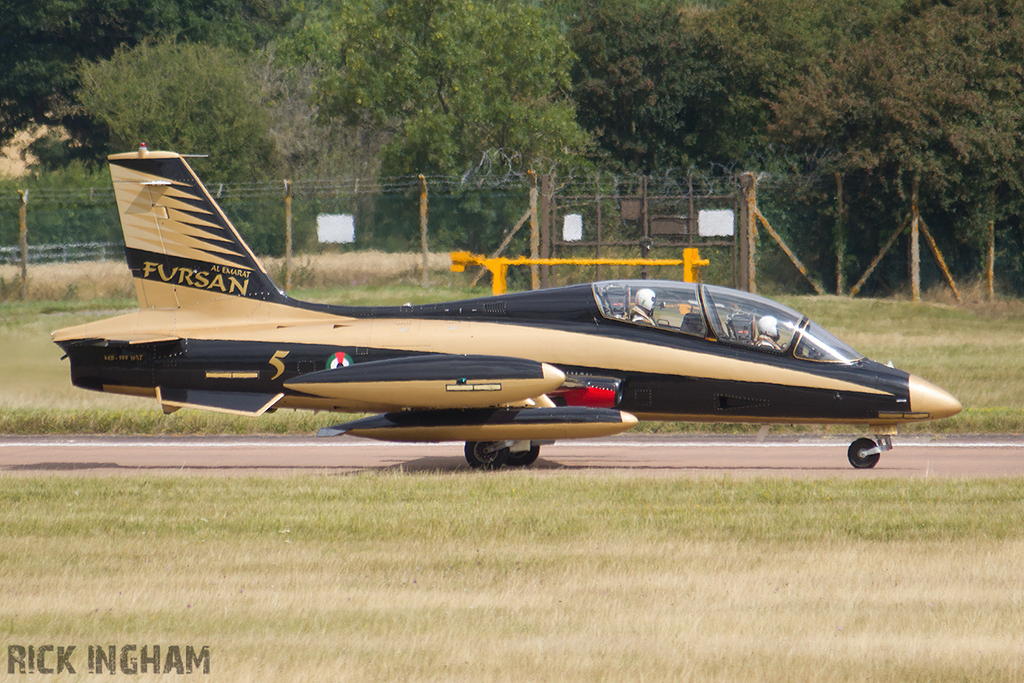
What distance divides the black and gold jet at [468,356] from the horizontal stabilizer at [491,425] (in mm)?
22

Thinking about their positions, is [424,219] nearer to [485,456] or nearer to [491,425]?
[485,456]

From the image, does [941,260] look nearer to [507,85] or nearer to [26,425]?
[507,85]

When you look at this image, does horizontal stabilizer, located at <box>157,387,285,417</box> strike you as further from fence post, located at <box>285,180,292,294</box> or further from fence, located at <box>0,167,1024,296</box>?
fence post, located at <box>285,180,292,294</box>

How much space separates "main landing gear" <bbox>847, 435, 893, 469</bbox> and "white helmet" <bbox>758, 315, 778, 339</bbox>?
1641 mm

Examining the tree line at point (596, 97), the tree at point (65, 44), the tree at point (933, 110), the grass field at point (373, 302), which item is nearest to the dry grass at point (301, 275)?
the grass field at point (373, 302)

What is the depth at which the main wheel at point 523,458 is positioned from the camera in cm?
1427

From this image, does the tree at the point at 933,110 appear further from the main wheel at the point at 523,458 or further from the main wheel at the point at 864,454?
the main wheel at the point at 523,458

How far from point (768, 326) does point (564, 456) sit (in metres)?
Answer: 3.37

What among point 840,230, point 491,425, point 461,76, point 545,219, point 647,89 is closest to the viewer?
point 491,425

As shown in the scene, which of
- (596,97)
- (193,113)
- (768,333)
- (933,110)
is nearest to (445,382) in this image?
(768,333)

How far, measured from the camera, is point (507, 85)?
48.0 metres

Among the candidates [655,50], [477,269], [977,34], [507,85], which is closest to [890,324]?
[477,269]

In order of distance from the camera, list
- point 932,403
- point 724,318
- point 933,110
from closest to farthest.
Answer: point 932,403 < point 724,318 < point 933,110

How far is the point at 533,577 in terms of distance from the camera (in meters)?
8.06
